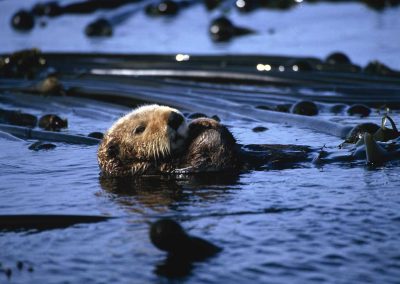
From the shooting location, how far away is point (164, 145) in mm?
6656

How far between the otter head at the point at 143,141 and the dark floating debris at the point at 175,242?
6.76ft

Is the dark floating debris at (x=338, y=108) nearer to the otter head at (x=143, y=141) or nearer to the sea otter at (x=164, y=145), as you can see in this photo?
the sea otter at (x=164, y=145)

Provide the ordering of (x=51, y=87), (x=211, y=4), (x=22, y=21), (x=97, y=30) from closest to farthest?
(x=51, y=87) < (x=97, y=30) < (x=22, y=21) < (x=211, y=4)

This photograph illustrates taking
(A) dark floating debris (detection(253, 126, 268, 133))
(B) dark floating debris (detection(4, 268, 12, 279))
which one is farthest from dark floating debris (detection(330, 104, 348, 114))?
(B) dark floating debris (detection(4, 268, 12, 279))

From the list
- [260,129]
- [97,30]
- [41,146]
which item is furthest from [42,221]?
[97,30]

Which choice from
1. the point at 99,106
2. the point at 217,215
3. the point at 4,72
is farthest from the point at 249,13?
the point at 217,215

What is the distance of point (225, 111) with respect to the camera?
986 cm

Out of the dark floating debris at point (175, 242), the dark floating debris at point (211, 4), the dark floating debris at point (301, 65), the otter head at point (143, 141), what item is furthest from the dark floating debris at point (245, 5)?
the dark floating debris at point (175, 242)

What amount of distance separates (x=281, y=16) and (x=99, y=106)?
33.7 feet

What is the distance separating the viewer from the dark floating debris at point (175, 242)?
4.57 m

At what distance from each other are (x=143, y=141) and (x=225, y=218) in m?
1.59

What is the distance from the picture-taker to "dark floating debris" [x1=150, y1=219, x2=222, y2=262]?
4.57 meters

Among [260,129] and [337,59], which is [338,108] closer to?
[260,129]

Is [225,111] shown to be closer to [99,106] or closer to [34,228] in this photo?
[99,106]
